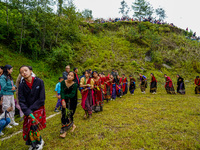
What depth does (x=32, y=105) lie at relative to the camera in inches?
102

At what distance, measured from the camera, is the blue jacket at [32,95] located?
8.46 ft

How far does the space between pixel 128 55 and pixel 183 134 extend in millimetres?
17692

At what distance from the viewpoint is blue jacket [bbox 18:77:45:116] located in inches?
102

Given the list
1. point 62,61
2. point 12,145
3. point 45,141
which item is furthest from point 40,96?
point 62,61

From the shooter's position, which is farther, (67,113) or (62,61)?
(62,61)

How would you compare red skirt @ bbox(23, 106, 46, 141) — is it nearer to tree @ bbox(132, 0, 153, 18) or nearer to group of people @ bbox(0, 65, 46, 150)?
group of people @ bbox(0, 65, 46, 150)

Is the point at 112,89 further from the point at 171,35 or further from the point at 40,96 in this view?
the point at 171,35

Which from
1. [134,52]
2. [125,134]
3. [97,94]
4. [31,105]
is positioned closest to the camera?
[31,105]

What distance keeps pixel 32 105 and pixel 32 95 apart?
232mm

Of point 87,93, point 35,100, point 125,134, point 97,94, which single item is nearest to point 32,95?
point 35,100

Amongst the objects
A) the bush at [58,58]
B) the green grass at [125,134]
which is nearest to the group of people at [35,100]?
the green grass at [125,134]

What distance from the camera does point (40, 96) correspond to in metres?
2.70

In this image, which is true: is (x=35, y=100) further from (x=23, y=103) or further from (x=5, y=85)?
(x=5, y=85)

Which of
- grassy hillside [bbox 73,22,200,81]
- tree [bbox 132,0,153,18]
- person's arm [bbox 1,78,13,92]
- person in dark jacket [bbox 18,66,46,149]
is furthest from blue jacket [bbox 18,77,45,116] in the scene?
tree [bbox 132,0,153,18]
